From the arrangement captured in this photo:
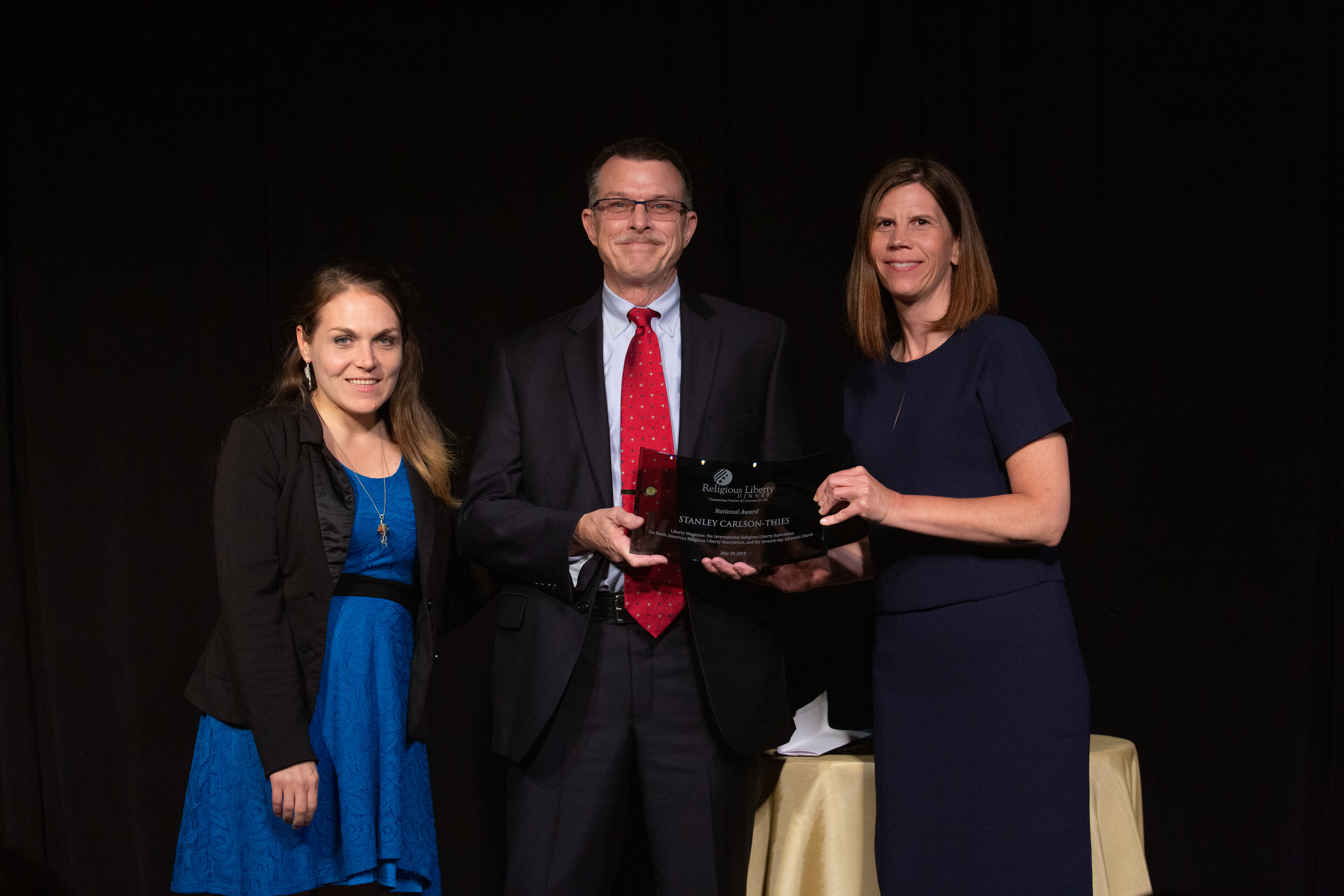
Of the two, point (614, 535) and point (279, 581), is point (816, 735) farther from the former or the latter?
point (279, 581)

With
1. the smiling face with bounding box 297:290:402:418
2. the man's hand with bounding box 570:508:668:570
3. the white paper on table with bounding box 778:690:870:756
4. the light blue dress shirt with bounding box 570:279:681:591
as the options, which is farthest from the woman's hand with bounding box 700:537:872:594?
the smiling face with bounding box 297:290:402:418

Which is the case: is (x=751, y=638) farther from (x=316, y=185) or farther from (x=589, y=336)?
(x=316, y=185)

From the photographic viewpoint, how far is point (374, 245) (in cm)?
312

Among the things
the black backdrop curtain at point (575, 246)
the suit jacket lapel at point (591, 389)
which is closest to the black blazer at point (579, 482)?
the suit jacket lapel at point (591, 389)

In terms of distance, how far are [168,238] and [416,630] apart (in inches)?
66.2

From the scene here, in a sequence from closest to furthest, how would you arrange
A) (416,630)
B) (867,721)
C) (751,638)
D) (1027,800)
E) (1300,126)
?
(1027,800), (751,638), (416,630), (867,721), (1300,126)

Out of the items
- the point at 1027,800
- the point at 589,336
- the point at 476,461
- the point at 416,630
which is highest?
the point at 589,336

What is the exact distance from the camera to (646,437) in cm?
199

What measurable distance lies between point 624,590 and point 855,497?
0.48m

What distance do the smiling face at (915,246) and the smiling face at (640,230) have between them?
0.41m

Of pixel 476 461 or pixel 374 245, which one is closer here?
pixel 476 461

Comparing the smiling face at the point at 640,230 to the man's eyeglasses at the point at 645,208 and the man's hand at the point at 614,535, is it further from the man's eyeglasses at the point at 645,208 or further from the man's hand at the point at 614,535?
the man's hand at the point at 614,535

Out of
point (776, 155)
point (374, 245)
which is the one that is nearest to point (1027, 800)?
point (776, 155)

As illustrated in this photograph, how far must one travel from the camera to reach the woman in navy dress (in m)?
1.81
